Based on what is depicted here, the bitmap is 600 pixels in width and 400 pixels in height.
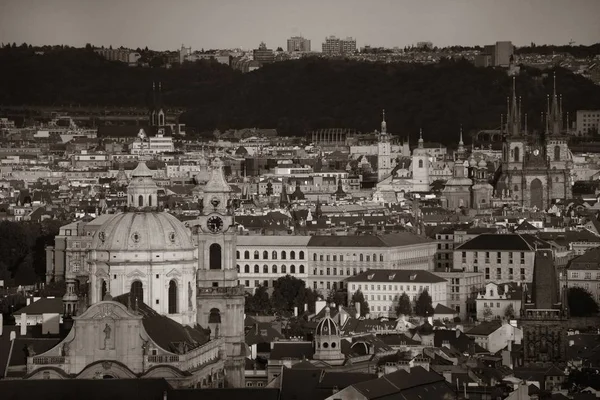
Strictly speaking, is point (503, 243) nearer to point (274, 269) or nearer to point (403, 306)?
point (274, 269)

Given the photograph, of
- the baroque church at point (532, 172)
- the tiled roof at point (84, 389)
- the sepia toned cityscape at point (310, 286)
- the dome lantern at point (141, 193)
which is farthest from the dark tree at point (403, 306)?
the baroque church at point (532, 172)

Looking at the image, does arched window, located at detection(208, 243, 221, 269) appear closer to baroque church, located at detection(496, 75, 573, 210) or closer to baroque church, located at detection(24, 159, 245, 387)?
baroque church, located at detection(24, 159, 245, 387)

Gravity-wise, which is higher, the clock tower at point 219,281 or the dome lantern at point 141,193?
the dome lantern at point 141,193

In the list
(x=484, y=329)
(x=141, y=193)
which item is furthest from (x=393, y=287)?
(x=141, y=193)

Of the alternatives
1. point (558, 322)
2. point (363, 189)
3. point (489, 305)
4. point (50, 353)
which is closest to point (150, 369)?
point (50, 353)

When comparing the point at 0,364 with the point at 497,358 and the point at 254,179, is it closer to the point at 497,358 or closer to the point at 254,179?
the point at 497,358

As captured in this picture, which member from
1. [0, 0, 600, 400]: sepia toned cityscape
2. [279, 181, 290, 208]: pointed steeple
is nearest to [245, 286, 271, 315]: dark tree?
[0, 0, 600, 400]: sepia toned cityscape

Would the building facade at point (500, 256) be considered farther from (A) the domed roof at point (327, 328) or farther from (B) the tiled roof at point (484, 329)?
(A) the domed roof at point (327, 328)

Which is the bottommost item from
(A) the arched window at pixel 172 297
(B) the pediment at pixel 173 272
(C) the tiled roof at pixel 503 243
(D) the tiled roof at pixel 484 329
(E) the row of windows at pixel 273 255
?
(D) the tiled roof at pixel 484 329
